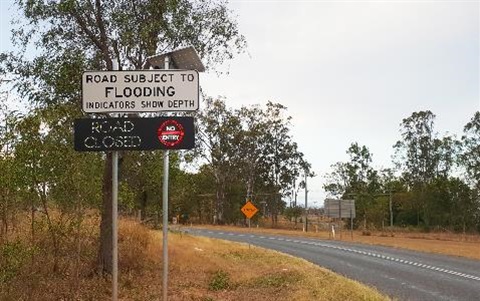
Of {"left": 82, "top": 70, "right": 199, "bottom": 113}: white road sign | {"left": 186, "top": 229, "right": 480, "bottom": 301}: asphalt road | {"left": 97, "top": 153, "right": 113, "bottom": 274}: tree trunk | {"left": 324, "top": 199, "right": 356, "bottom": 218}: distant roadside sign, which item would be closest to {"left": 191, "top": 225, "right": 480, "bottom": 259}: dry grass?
{"left": 324, "top": 199, "right": 356, "bottom": 218}: distant roadside sign

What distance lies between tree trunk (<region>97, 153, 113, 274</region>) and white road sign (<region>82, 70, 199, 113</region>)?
5.07 meters

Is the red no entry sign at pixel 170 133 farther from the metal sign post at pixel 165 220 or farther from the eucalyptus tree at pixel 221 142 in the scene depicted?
Answer: the eucalyptus tree at pixel 221 142

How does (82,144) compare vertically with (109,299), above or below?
above

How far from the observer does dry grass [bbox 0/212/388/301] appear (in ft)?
27.5

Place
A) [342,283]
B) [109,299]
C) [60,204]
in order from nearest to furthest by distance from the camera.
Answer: [60,204] < [109,299] < [342,283]

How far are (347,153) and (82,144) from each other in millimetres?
69586

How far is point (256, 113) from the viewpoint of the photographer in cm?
6103

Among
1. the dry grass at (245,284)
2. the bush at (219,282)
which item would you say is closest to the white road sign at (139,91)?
the dry grass at (245,284)

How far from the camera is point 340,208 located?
49906 mm

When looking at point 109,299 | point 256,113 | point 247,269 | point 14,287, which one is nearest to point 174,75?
point 14,287

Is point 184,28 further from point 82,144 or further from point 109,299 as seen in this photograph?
point 82,144

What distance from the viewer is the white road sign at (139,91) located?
6.50 m

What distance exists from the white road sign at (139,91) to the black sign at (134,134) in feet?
0.59

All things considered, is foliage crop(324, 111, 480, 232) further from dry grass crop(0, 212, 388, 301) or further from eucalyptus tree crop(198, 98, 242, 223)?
dry grass crop(0, 212, 388, 301)
